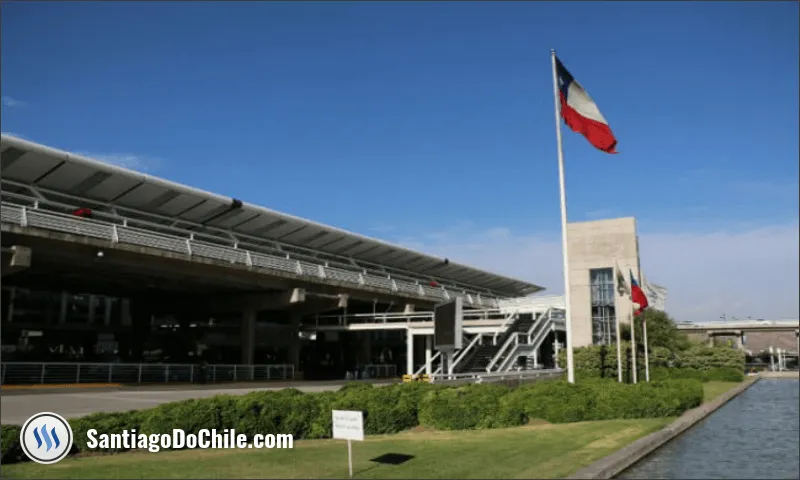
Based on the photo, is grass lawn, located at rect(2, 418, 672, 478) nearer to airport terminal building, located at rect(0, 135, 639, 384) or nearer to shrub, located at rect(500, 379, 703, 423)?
shrub, located at rect(500, 379, 703, 423)

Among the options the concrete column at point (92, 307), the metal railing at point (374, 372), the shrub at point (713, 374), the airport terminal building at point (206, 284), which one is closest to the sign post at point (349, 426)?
the airport terminal building at point (206, 284)

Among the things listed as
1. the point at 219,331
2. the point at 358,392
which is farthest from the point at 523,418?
the point at 219,331

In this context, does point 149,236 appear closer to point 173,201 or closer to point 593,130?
point 173,201

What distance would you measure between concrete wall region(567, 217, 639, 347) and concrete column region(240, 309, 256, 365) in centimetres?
2885

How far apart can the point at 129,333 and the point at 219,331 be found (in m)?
6.63

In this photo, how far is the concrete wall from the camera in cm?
5284

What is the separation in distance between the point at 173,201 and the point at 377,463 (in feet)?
92.5

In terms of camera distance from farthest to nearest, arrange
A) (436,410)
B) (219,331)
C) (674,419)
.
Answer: (219,331)
(674,419)
(436,410)

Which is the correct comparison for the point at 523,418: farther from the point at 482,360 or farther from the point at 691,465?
the point at 482,360

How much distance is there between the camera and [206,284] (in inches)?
1447

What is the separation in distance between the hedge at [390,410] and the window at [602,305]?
107 feet

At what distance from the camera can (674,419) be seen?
18.2 m

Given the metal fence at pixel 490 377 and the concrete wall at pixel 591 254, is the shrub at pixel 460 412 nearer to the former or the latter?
the metal fence at pixel 490 377

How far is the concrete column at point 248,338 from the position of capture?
37500 millimetres
